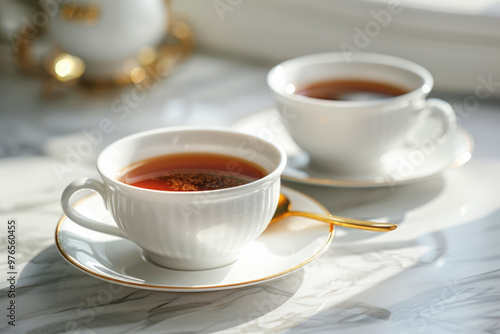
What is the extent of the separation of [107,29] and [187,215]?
2.15 ft

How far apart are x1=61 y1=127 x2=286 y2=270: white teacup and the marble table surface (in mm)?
47

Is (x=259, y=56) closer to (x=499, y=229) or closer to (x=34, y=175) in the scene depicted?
(x=34, y=175)

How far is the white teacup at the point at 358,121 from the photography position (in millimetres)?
826

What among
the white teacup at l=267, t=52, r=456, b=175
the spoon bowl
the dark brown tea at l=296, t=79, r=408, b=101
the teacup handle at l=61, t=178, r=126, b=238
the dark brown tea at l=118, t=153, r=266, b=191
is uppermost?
the dark brown tea at l=296, t=79, r=408, b=101

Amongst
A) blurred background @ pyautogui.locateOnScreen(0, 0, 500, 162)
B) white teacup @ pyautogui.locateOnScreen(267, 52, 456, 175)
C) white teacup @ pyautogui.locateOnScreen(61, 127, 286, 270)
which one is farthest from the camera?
blurred background @ pyautogui.locateOnScreen(0, 0, 500, 162)

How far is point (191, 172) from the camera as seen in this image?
0.70 m

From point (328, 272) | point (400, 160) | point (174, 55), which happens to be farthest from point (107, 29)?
point (328, 272)

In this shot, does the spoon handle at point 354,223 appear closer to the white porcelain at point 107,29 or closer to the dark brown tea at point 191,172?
the dark brown tea at point 191,172

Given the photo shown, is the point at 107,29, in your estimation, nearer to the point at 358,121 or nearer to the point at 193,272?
the point at 358,121

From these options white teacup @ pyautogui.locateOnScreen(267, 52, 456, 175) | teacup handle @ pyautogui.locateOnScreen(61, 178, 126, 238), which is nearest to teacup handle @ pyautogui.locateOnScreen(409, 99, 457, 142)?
white teacup @ pyautogui.locateOnScreen(267, 52, 456, 175)

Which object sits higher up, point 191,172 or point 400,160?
point 400,160

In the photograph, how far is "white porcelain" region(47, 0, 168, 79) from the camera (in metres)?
1.15

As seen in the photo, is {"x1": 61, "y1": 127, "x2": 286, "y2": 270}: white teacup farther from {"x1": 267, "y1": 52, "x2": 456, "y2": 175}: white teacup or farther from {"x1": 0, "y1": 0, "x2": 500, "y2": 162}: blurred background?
{"x1": 0, "y1": 0, "x2": 500, "y2": 162}: blurred background

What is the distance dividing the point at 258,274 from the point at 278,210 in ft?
0.40
